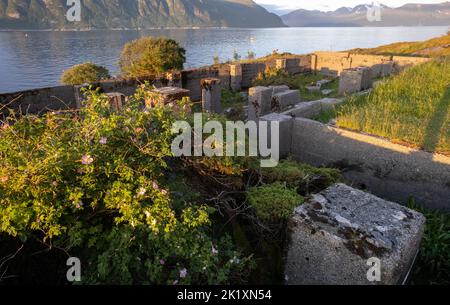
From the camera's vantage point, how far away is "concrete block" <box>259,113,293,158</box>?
677 centimetres

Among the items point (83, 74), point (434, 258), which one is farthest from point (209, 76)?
point (83, 74)

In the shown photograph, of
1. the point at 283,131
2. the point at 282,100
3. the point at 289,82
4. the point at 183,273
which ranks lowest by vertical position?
the point at 183,273

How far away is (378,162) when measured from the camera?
19.7 ft

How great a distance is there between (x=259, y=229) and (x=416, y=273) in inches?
83.1

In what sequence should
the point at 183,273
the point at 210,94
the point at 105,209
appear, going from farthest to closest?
1. the point at 210,94
2. the point at 105,209
3. the point at 183,273

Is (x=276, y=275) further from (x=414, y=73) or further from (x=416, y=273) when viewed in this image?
(x=414, y=73)

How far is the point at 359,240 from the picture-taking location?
289 centimetres

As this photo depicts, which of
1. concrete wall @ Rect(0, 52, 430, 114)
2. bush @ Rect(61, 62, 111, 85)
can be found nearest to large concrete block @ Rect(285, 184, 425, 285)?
concrete wall @ Rect(0, 52, 430, 114)

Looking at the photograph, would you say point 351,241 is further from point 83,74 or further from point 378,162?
point 83,74

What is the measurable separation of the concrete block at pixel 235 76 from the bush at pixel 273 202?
528 inches

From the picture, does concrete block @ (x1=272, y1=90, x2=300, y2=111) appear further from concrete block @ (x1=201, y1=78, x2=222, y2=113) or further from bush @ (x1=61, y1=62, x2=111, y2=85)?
bush @ (x1=61, y1=62, x2=111, y2=85)

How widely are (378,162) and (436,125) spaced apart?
208 centimetres
